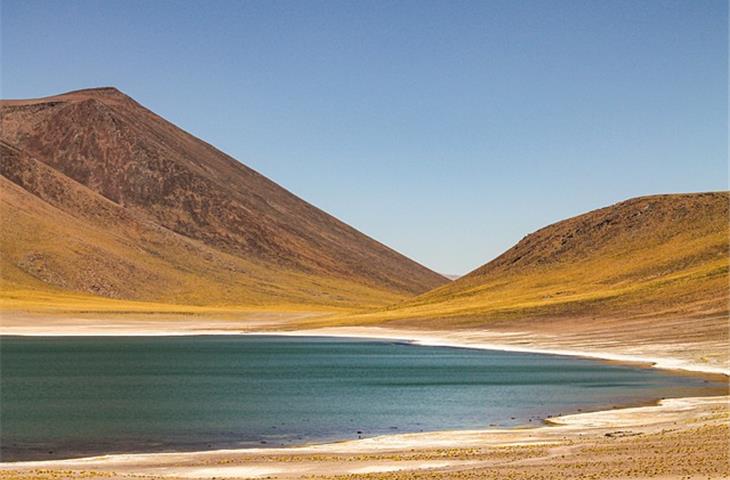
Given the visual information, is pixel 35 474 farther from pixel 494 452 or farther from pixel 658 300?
pixel 658 300

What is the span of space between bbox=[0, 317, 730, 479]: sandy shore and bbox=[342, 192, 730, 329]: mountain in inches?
2371

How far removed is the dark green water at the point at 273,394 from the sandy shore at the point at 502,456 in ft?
11.3

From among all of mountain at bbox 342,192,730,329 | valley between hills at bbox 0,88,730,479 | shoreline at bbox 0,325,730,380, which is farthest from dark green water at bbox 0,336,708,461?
mountain at bbox 342,192,730,329

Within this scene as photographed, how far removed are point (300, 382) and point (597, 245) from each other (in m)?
117

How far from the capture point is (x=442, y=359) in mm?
88875

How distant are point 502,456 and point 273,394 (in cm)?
2890

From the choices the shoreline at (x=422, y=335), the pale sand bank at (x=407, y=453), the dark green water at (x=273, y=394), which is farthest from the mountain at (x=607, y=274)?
the pale sand bank at (x=407, y=453)

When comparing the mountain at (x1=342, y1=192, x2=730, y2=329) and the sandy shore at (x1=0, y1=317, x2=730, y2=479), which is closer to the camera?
the sandy shore at (x1=0, y1=317, x2=730, y2=479)

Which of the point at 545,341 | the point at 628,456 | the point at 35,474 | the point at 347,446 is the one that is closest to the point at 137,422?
the point at 347,446

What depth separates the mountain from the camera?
387ft

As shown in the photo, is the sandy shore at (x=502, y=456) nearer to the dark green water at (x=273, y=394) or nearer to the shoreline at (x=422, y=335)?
the dark green water at (x=273, y=394)

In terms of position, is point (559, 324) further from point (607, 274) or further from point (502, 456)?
point (502, 456)

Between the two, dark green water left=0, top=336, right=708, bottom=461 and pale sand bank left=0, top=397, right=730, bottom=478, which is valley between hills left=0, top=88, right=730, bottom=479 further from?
dark green water left=0, top=336, right=708, bottom=461

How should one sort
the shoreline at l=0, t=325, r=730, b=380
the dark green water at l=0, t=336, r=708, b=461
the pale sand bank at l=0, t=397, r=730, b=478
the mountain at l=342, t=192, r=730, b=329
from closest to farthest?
the pale sand bank at l=0, t=397, r=730, b=478 < the dark green water at l=0, t=336, r=708, b=461 < the shoreline at l=0, t=325, r=730, b=380 < the mountain at l=342, t=192, r=730, b=329
